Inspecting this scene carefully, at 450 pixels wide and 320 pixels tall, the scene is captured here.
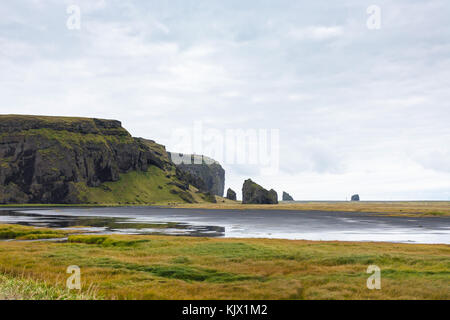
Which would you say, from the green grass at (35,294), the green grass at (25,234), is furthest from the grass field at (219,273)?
the green grass at (25,234)

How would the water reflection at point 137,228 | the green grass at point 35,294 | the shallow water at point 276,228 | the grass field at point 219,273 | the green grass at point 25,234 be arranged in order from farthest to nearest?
1. the water reflection at point 137,228
2. the shallow water at point 276,228
3. the green grass at point 25,234
4. the grass field at point 219,273
5. the green grass at point 35,294

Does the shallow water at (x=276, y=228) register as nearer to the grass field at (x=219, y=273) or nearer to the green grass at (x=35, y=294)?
the grass field at (x=219, y=273)

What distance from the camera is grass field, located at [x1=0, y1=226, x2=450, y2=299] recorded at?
→ 81.6 ft

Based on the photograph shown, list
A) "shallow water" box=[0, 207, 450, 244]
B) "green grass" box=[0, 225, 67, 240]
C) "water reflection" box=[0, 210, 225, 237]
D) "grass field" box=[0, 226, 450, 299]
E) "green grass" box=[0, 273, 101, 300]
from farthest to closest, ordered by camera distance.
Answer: "water reflection" box=[0, 210, 225, 237] < "shallow water" box=[0, 207, 450, 244] < "green grass" box=[0, 225, 67, 240] < "grass field" box=[0, 226, 450, 299] < "green grass" box=[0, 273, 101, 300]

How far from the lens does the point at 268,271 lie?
3306 centimetres

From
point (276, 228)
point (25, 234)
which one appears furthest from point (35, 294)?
point (276, 228)

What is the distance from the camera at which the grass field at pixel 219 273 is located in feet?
81.6

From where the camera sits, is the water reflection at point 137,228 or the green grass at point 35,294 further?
the water reflection at point 137,228

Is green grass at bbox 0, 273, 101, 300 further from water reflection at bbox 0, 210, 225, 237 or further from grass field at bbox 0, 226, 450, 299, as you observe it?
water reflection at bbox 0, 210, 225, 237

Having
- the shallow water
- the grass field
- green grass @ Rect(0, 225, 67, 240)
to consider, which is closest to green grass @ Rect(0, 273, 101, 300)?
the grass field
